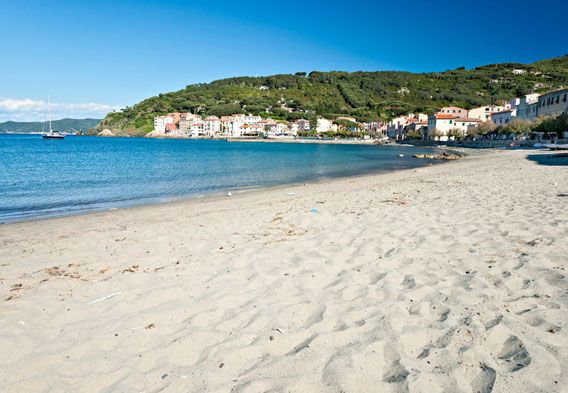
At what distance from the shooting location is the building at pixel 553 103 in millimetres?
56594

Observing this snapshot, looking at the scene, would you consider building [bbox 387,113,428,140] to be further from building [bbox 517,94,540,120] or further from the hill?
building [bbox 517,94,540,120]

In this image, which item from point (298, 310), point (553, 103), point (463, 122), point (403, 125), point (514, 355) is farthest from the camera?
point (403, 125)

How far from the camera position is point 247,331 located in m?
3.41

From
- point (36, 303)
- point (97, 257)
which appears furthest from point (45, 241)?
point (36, 303)

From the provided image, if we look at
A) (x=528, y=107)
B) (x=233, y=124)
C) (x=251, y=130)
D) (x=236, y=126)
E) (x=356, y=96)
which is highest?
(x=356, y=96)

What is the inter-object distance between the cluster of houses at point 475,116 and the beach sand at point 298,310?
59.7 meters

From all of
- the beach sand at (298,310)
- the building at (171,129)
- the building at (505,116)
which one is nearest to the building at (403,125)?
the building at (505,116)

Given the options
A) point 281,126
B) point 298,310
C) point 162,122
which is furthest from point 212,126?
point 298,310

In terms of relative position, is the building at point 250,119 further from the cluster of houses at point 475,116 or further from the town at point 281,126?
the cluster of houses at point 475,116

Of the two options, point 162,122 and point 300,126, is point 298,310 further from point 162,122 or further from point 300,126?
point 162,122

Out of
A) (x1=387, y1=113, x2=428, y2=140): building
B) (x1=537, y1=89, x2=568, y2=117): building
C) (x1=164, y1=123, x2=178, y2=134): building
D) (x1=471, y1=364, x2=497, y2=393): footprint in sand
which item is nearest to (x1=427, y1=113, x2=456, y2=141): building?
(x1=387, y1=113, x2=428, y2=140): building

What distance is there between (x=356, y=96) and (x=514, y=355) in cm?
18697

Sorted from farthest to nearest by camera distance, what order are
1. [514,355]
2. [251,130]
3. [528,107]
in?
[251,130] < [528,107] < [514,355]

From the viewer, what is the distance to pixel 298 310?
378 cm
